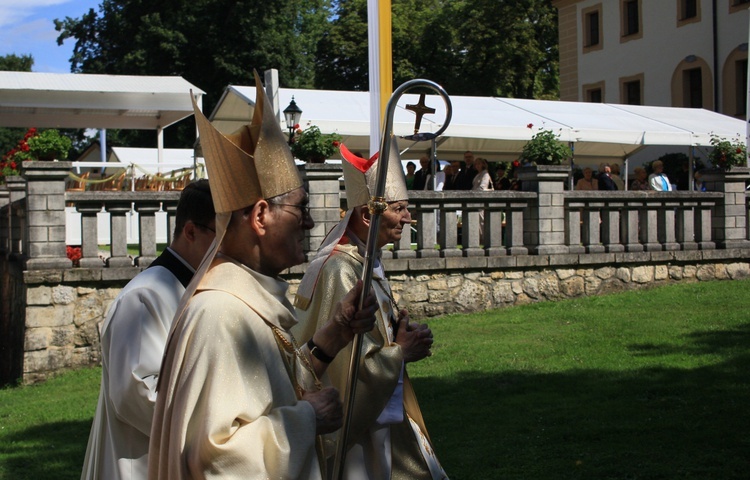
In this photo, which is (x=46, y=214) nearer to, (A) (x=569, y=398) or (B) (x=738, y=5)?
(A) (x=569, y=398)

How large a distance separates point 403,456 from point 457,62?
50104 mm

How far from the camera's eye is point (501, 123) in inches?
813

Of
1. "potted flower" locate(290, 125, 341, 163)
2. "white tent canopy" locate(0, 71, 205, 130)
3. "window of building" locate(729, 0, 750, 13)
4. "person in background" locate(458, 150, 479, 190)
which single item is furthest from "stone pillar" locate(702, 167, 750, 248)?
"window of building" locate(729, 0, 750, 13)

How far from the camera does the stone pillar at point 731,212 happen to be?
592 inches

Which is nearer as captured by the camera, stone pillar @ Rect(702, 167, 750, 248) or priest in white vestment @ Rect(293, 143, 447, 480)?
priest in white vestment @ Rect(293, 143, 447, 480)

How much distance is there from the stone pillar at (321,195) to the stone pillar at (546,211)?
119 inches

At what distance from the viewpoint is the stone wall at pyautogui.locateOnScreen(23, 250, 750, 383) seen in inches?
439

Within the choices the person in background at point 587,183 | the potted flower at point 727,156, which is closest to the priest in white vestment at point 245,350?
the potted flower at point 727,156

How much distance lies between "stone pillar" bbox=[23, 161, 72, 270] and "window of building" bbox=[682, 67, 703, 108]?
30974mm

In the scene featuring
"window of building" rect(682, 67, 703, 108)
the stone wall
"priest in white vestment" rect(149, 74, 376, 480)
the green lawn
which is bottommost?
the green lawn

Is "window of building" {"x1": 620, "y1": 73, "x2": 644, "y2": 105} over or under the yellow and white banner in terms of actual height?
over

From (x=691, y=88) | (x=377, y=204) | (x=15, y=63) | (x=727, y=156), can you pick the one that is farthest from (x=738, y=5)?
(x=15, y=63)

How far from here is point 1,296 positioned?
589 inches

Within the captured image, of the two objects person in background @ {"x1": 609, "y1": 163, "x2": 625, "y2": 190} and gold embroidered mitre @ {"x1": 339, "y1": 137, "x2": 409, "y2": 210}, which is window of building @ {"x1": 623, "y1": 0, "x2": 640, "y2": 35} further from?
gold embroidered mitre @ {"x1": 339, "y1": 137, "x2": 409, "y2": 210}
